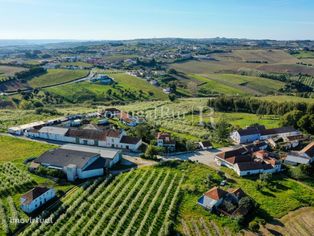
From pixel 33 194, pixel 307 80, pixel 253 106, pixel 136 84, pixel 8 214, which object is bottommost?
pixel 307 80

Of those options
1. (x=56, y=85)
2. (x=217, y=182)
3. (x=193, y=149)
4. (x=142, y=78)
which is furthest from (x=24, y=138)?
(x=142, y=78)

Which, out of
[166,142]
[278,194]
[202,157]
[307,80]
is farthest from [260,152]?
[307,80]

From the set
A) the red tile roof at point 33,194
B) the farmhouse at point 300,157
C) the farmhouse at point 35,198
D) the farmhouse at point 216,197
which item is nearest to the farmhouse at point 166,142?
the farmhouse at point 216,197

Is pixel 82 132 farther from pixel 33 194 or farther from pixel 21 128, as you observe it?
pixel 33 194

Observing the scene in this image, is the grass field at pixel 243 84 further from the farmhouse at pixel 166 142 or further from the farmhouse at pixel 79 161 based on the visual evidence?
the farmhouse at pixel 79 161

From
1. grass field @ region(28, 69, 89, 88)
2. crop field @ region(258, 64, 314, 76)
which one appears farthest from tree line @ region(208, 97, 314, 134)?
crop field @ region(258, 64, 314, 76)

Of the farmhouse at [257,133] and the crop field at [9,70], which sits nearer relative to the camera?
the farmhouse at [257,133]
